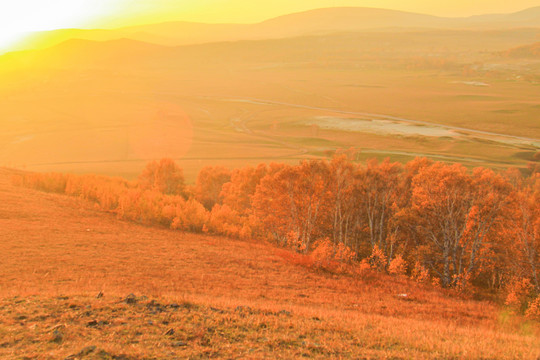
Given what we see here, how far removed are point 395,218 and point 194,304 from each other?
87.3 feet

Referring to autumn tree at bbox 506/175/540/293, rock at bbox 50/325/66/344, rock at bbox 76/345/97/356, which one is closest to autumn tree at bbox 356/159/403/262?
autumn tree at bbox 506/175/540/293

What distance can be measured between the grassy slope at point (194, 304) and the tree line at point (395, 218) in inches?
141

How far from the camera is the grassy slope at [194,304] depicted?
13812 millimetres

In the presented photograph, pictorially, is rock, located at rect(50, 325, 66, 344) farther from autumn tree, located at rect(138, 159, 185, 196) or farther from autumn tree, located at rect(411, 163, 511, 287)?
autumn tree, located at rect(138, 159, 185, 196)

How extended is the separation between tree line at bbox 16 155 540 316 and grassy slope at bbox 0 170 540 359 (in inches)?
141

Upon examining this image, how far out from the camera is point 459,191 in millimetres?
36031

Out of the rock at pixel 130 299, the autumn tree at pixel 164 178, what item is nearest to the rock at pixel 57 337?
the rock at pixel 130 299

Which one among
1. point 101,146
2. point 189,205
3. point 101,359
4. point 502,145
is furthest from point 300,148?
point 101,359

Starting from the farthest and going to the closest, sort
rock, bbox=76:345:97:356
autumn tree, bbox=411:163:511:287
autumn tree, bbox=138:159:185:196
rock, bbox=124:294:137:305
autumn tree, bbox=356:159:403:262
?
autumn tree, bbox=138:159:185:196
autumn tree, bbox=356:159:403:262
autumn tree, bbox=411:163:511:287
rock, bbox=124:294:137:305
rock, bbox=76:345:97:356

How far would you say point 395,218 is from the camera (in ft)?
131

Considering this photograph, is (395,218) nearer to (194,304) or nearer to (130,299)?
(194,304)

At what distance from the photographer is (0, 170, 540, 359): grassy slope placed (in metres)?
13.8

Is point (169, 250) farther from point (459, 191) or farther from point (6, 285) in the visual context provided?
point (459, 191)

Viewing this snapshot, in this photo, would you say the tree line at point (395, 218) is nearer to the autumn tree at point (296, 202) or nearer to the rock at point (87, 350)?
the autumn tree at point (296, 202)
